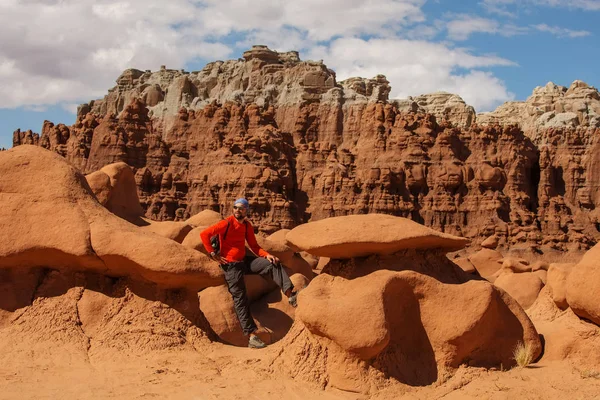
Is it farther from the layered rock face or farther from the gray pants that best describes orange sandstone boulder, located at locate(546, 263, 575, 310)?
the layered rock face

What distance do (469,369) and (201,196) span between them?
1511 inches

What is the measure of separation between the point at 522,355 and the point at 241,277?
279 cm

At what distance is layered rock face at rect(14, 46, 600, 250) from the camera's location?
140 ft

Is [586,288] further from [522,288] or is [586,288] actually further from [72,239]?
[522,288]

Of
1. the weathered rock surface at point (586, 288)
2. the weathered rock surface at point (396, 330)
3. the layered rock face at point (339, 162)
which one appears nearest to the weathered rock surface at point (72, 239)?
the weathered rock surface at point (396, 330)

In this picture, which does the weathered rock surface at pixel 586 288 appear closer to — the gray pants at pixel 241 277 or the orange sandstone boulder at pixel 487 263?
the gray pants at pixel 241 277

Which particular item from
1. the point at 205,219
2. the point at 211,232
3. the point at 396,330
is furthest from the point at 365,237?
the point at 205,219

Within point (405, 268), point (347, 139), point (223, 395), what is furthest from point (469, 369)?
point (347, 139)

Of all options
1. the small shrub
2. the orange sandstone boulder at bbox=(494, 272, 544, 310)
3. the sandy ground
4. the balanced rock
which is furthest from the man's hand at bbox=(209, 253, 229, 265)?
the orange sandstone boulder at bbox=(494, 272, 544, 310)

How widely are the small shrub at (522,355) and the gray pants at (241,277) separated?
Result: 7.28 feet

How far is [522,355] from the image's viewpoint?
6.21m

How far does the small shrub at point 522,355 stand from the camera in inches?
244

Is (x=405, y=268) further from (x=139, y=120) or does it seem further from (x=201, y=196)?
(x=139, y=120)

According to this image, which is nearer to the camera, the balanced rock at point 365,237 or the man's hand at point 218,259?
the balanced rock at point 365,237
